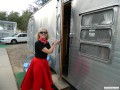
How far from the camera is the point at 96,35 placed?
2.15 metres

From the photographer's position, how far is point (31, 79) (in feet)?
9.70

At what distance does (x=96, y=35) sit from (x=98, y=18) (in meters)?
0.30

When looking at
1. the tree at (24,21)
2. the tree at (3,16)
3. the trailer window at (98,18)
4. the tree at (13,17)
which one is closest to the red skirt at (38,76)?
the trailer window at (98,18)

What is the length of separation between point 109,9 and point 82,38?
33.6 inches

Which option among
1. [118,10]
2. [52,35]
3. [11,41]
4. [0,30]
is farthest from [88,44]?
[0,30]

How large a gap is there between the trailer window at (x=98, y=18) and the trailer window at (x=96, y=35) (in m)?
0.13

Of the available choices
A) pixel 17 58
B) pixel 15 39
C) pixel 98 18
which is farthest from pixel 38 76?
pixel 15 39

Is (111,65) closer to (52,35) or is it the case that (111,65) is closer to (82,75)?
(82,75)

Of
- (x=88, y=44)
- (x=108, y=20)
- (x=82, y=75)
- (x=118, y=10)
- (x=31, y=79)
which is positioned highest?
(x=118, y=10)

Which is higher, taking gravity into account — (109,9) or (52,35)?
(109,9)

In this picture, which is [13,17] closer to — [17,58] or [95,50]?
[17,58]

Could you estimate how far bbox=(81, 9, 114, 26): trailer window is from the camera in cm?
188

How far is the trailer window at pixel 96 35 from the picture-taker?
6.26 feet

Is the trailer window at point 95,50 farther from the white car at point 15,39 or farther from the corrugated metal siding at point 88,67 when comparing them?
the white car at point 15,39
